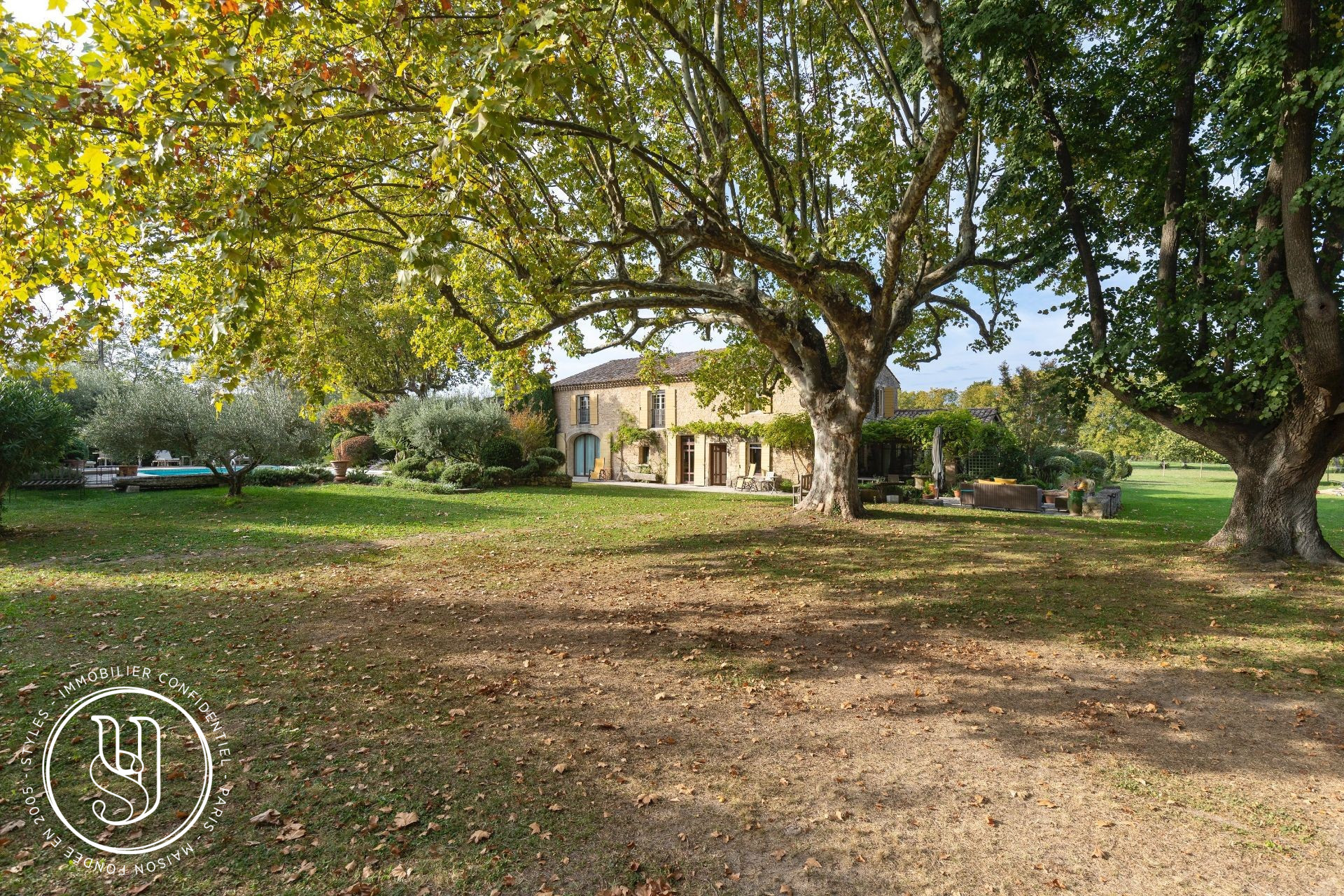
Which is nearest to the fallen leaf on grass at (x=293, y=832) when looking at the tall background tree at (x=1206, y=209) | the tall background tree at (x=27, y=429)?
the tall background tree at (x=1206, y=209)

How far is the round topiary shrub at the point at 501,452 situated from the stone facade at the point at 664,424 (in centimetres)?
713

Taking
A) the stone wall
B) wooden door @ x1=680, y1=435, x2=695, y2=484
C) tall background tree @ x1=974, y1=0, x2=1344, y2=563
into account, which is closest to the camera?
tall background tree @ x1=974, y1=0, x2=1344, y2=563

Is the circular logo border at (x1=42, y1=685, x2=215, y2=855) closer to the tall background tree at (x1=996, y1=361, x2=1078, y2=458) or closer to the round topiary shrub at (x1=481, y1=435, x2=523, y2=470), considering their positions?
the round topiary shrub at (x1=481, y1=435, x2=523, y2=470)

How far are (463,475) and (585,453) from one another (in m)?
13.9

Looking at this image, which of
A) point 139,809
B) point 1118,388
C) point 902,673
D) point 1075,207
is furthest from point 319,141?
point 1118,388

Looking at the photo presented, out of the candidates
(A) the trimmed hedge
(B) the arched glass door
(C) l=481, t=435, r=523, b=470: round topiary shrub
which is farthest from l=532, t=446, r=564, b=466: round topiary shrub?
(B) the arched glass door

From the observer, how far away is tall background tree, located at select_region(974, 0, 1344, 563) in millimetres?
8258

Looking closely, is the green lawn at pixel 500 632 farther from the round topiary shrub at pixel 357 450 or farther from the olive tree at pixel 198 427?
the round topiary shrub at pixel 357 450

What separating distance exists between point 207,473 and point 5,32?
20.9 metres

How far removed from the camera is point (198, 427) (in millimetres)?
17031

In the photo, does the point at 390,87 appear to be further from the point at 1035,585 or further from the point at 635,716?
the point at 1035,585

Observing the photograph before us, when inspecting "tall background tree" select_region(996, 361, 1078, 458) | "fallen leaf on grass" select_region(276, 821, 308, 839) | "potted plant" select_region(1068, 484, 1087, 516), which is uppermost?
"tall background tree" select_region(996, 361, 1078, 458)

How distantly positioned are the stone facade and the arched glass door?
0.14 ft

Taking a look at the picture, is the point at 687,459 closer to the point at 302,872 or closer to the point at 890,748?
the point at 890,748
